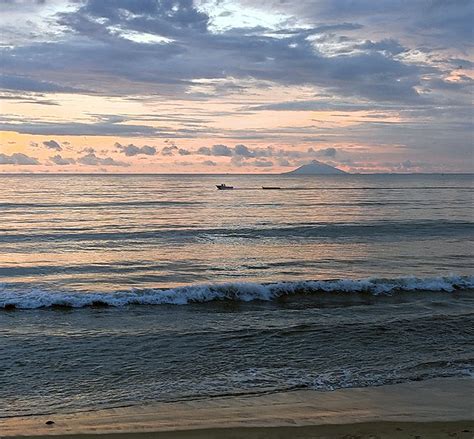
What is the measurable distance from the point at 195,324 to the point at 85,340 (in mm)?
2627

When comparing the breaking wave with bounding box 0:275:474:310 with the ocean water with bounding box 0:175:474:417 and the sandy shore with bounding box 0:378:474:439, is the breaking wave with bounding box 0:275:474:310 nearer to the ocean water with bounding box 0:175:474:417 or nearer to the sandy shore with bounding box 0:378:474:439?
the ocean water with bounding box 0:175:474:417

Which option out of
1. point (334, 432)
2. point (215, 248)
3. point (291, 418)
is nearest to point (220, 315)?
point (291, 418)

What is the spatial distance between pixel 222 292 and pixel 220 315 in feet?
7.44

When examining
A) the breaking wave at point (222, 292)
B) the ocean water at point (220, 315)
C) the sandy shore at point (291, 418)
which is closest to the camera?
the sandy shore at point (291, 418)

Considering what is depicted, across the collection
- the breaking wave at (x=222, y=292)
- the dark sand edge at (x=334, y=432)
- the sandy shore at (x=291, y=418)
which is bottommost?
the breaking wave at (x=222, y=292)

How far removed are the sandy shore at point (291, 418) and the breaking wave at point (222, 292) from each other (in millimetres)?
7563

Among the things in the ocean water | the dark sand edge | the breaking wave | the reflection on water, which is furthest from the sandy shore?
A: the reflection on water

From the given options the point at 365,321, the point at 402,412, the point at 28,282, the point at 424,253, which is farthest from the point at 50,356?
the point at 424,253

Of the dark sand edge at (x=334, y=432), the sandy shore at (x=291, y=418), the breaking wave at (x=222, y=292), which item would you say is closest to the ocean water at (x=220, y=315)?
the breaking wave at (x=222, y=292)

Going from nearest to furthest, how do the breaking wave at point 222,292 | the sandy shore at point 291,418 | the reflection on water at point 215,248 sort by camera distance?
the sandy shore at point 291,418, the breaking wave at point 222,292, the reflection on water at point 215,248

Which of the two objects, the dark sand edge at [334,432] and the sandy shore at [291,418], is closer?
the dark sand edge at [334,432]

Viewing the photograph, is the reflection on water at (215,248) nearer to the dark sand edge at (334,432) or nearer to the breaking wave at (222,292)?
the breaking wave at (222,292)

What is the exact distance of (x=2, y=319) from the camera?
12.8m

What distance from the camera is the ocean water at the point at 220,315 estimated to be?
342 inches
